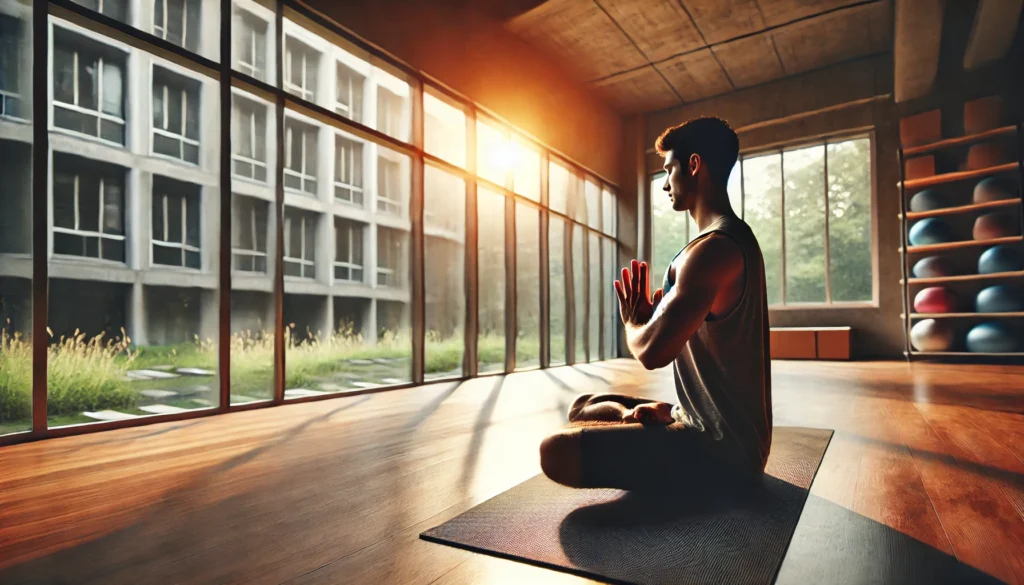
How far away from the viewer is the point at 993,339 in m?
6.57

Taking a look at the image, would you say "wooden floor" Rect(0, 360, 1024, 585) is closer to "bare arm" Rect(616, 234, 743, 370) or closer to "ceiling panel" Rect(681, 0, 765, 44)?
"bare arm" Rect(616, 234, 743, 370)

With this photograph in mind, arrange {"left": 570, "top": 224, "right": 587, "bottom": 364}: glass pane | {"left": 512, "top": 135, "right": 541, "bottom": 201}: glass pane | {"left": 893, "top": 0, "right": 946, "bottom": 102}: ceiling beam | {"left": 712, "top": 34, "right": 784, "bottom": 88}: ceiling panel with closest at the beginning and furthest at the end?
{"left": 893, "top": 0, "right": 946, "bottom": 102}: ceiling beam < {"left": 512, "top": 135, "right": 541, "bottom": 201}: glass pane < {"left": 712, "top": 34, "right": 784, "bottom": 88}: ceiling panel < {"left": 570, "top": 224, "right": 587, "bottom": 364}: glass pane

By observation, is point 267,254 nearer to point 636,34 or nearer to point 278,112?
point 278,112

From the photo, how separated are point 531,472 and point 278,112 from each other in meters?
3.37

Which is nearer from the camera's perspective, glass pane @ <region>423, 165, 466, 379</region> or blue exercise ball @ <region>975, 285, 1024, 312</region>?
glass pane @ <region>423, 165, 466, 379</region>

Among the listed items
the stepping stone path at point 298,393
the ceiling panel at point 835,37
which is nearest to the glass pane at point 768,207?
the ceiling panel at point 835,37

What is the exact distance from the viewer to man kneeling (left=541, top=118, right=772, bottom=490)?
155 centimetres

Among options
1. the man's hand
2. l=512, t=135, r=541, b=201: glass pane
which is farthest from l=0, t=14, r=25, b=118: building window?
l=512, t=135, r=541, b=201: glass pane

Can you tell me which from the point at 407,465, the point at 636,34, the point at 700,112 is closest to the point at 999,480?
the point at 407,465

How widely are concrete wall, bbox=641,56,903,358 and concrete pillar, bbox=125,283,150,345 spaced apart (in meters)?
8.41

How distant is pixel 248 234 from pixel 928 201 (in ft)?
26.3

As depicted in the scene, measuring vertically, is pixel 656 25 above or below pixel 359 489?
above

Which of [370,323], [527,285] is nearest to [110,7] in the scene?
[370,323]

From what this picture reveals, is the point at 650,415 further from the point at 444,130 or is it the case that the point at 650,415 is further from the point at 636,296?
the point at 444,130
